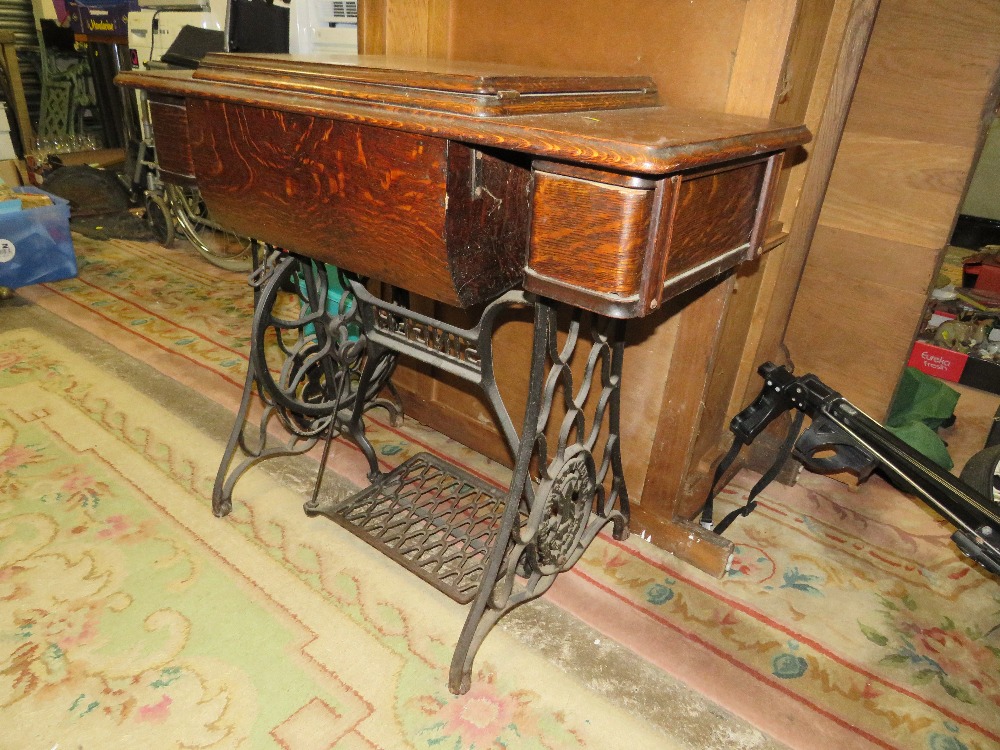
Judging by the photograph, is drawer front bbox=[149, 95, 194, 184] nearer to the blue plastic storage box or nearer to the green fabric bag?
the blue plastic storage box

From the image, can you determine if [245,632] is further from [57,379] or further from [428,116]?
[57,379]

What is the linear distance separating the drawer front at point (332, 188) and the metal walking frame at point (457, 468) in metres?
0.21

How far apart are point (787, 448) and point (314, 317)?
1283 mm

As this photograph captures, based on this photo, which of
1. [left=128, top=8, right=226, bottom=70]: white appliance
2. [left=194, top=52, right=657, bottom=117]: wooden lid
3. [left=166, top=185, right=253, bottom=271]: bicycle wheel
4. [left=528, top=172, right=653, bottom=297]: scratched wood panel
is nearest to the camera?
[left=528, top=172, right=653, bottom=297]: scratched wood panel

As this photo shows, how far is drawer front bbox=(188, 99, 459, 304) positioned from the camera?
3.58ft

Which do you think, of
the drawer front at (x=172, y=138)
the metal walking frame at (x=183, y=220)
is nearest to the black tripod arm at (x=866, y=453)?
the drawer front at (x=172, y=138)

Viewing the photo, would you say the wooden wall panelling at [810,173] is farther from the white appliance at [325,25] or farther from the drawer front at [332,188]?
the white appliance at [325,25]

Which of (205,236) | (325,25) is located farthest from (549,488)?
(205,236)

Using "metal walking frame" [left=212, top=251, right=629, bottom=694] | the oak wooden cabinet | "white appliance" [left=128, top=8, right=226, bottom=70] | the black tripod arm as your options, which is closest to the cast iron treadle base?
"metal walking frame" [left=212, top=251, right=629, bottom=694]

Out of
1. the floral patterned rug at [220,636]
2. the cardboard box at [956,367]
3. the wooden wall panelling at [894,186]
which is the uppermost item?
the wooden wall panelling at [894,186]

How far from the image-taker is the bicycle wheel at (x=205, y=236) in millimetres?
3637

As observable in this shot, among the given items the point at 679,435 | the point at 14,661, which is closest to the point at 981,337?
the point at 679,435

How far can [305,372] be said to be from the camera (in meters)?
1.96

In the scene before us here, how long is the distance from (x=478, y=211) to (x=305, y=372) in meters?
1.03
